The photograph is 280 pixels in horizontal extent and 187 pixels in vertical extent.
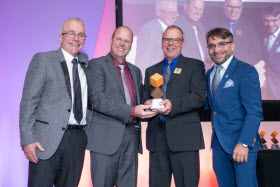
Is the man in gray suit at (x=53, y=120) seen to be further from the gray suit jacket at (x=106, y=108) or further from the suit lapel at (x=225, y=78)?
the suit lapel at (x=225, y=78)

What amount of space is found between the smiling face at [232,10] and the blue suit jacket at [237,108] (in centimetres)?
194

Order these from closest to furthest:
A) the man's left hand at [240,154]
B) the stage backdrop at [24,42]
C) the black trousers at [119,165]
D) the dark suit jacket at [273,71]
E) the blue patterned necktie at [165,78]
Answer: the man's left hand at [240,154] → the black trousers at [119,165] → the blue patterned necktie at [165,78] → the stage backdrop at [24,42] → the dark suit jacket at [273,71]

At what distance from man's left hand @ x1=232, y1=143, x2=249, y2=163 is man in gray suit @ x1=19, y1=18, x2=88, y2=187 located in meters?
1.21

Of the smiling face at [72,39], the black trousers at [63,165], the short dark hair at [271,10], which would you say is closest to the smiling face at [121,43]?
the smiling face at [72,39]

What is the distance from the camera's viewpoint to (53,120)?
85.4 inches

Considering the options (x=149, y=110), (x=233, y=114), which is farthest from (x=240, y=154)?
(x=149, y=110)

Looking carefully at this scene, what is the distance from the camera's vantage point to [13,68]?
4.06 metres

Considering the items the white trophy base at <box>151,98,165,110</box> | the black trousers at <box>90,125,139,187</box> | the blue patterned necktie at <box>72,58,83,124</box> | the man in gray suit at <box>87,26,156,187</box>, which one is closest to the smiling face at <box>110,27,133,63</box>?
the man in gray suit at <box>87,26,156,187</box>

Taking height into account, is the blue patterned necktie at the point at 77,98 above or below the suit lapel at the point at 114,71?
below

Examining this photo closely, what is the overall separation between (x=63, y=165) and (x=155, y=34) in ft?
8.29

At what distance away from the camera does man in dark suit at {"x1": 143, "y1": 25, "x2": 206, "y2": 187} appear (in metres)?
2.44

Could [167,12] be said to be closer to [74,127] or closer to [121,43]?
[121,43]

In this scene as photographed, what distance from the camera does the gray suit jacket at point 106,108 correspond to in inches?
94.1

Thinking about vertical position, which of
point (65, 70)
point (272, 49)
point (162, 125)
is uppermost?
point (272, 49)
